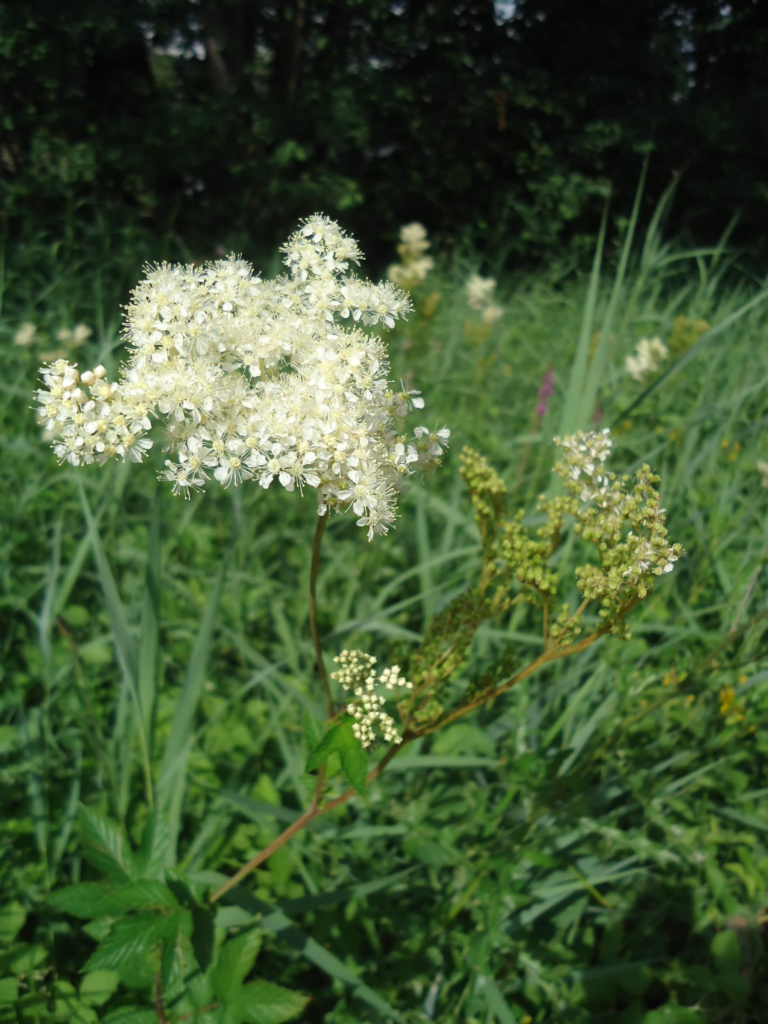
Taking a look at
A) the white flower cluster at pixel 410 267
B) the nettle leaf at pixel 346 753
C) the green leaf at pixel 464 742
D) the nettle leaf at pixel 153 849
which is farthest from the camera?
the white flower cluster at pixel 410 267

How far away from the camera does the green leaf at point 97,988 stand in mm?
1357

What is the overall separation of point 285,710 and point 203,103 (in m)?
9.10

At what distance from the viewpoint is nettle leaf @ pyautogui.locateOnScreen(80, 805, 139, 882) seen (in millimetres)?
1218

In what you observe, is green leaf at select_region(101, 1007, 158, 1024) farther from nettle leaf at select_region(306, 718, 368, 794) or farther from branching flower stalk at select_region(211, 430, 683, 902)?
nettle leaf at select_region(306, 718, 368, 794)

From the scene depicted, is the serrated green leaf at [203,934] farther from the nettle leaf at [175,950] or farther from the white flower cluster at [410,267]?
the white flower cluster at [410,267]

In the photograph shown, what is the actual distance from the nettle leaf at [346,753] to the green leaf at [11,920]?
3.03 ft

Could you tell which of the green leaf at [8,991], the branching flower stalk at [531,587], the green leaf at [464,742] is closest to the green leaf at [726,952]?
the green leaf at [464,742]

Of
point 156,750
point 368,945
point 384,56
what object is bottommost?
point 368,945

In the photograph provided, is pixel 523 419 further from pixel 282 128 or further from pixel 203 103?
pixel 203 103

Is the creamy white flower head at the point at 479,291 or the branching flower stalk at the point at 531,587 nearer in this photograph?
the branching flower stalk at the point at 531,587

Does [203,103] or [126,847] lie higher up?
[203,103]

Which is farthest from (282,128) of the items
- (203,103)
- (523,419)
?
(523,419)

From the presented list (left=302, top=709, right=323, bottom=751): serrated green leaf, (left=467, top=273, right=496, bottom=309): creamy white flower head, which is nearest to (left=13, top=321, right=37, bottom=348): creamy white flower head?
(left=467, top=273, right=496, bottom=309): creamy white flower head

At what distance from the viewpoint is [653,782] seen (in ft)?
5.46
